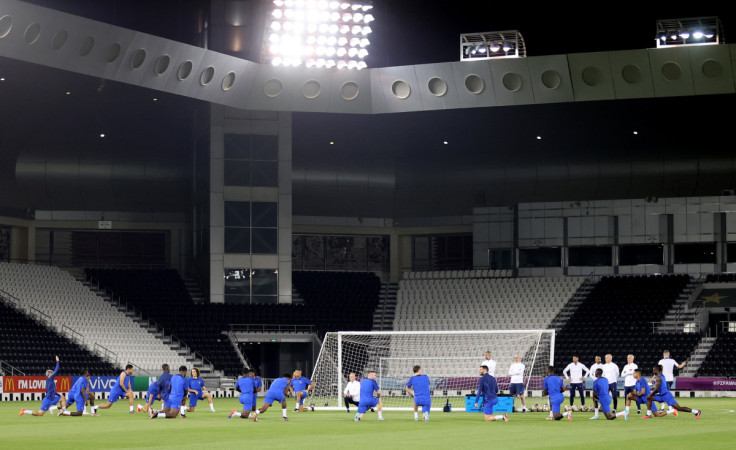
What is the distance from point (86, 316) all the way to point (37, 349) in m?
5.48

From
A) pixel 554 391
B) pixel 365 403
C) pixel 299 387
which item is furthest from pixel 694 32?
pixel 365 403

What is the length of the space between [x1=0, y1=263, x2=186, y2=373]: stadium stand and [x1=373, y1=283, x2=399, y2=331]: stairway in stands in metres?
11.5

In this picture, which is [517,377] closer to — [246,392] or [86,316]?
[246,392]

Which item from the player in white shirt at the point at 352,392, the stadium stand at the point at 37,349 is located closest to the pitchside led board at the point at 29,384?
the stadium stand at the point at 37,349

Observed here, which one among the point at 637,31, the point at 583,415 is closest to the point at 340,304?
the point at 637,31

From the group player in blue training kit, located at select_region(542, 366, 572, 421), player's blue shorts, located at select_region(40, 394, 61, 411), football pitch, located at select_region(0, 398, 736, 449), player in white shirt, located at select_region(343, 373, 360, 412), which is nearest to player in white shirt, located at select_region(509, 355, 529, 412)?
football pitch, located at select_region(0, 398, 736, 449)

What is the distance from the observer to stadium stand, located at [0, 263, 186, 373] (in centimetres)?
5197

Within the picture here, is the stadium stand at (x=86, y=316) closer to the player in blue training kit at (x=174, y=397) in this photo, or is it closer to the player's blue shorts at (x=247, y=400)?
the player in blue training kit at (x=174, y=397)

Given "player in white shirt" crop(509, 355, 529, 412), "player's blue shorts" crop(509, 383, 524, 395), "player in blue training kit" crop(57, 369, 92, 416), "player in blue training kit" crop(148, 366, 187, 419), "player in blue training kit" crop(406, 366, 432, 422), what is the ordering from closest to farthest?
"player in blue training kit" crop(406, 366, 432, 422) < "player in blue training kit" crop(148, 366, 187, 419) < "player in blue training kit" crop(57, 369, 92, 416) < "player's blue shorts" crop(509, 383, 524, 395) < "player in white shirt" crop(509, 355, 529, 412)

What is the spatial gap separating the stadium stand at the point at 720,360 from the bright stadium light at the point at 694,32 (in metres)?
13.8

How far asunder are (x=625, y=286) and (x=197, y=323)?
21202 mm

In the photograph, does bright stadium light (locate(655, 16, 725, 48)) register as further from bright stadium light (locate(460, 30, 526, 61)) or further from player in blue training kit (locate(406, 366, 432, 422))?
player in blue training kit (locate(406, 366, 432, 422))

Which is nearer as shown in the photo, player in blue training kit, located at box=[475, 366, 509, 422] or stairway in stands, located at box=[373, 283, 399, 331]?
player in blue training kit, located at box=[475, 366, 509, 422]

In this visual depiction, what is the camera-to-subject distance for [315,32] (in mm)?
51875
